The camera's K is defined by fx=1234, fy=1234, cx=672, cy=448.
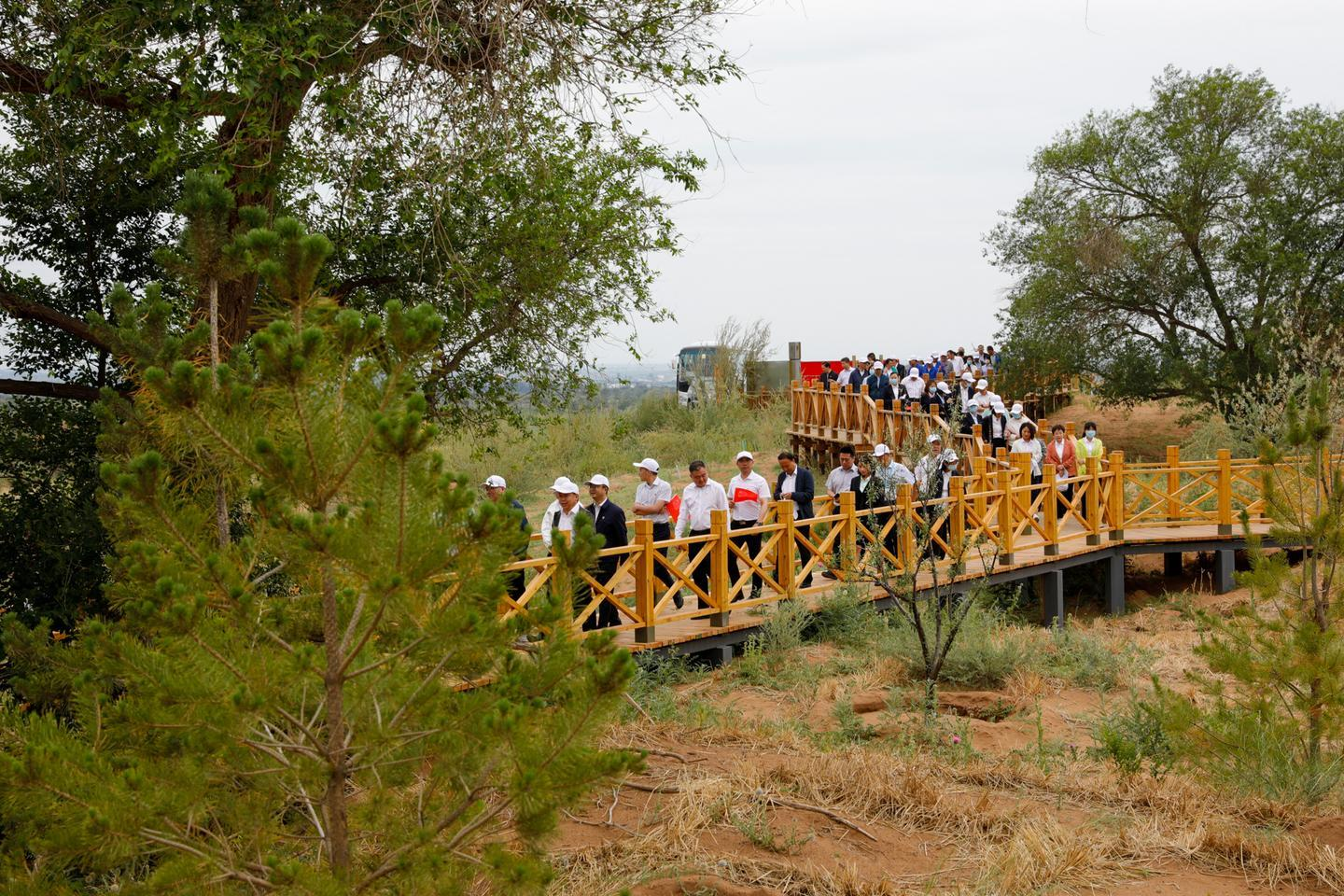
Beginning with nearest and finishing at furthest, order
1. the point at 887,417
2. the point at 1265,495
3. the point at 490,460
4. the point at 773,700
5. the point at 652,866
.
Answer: the point at 652,866
the point at 1265,495
the point at 773,700
the point at 887,417
the point at 490,460

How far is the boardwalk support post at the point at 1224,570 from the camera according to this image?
15.2 metres

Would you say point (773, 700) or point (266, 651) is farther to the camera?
point (773, 700)

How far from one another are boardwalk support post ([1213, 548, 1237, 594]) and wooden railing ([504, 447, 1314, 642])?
A: 281 mm

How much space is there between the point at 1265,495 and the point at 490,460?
2291 centimetres

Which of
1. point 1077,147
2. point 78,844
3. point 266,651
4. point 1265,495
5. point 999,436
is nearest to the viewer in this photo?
point 78,844

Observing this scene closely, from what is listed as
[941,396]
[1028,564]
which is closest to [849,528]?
Result: [1028,564]

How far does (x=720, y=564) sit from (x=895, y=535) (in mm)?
2877

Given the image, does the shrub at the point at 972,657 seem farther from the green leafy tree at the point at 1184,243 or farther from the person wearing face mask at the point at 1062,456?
the green leafy tree at the point at 1184,243

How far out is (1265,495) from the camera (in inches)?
272

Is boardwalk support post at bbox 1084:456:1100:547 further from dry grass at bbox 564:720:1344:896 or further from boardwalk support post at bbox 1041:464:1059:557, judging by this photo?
dry grass at bbox 564:720:1344:896

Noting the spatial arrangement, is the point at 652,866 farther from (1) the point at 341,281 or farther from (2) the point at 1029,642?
(2) the point at 1029,642

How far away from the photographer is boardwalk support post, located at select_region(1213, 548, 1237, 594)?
50.0 feet

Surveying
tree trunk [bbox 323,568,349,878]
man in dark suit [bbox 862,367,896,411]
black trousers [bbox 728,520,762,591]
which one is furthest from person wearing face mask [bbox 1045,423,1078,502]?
tree trunk [bbox 323,568,349,878]

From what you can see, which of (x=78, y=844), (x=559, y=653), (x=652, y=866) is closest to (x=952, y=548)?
(x=652, y=866)
